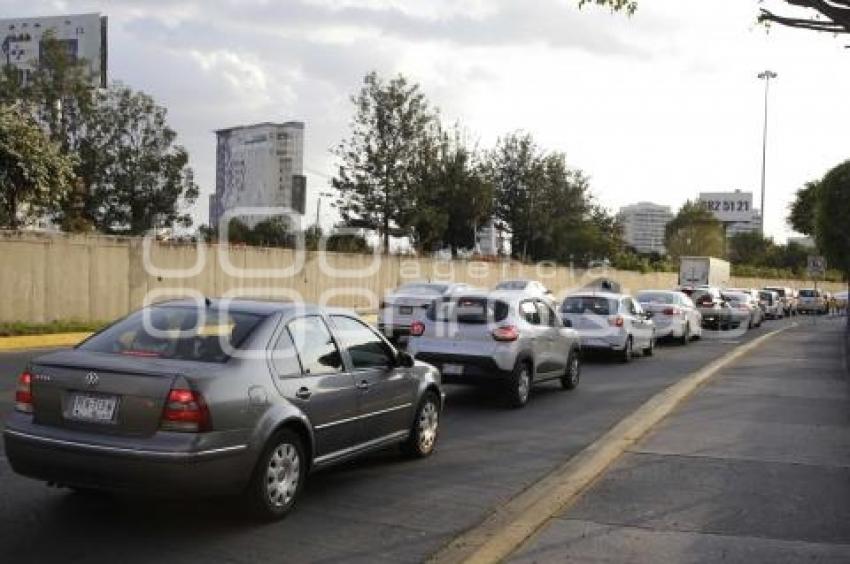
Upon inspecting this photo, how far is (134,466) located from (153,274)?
19.7 metres

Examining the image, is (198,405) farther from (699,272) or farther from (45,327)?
(699,272)

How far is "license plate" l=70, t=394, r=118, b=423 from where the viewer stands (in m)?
6.14

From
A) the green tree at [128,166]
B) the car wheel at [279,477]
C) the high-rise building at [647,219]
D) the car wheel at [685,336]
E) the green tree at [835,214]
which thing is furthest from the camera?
the high-rise building at [647,219]

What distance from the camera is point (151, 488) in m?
5.99

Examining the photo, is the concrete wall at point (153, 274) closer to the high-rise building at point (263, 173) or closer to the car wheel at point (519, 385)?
the car wheel at point (519, 385)

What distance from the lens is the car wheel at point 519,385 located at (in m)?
12.4

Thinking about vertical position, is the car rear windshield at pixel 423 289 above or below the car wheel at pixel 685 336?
above

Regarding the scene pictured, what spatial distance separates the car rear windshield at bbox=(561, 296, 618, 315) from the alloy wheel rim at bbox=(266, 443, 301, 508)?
13.5 m

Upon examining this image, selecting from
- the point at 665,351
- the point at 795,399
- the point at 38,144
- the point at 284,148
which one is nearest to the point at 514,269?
the point at 284,148

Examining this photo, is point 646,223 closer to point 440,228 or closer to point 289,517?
point 440,228

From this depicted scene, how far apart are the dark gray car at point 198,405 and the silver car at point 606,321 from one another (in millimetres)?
12265

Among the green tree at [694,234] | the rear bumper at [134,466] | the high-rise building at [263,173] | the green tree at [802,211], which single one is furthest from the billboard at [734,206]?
the rear bumper at [134,466]

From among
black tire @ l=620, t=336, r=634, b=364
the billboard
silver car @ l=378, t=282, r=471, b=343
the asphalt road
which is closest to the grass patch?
silver car @ l=378, t=282, r=471, b=343

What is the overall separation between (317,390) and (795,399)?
8732 millimetres
